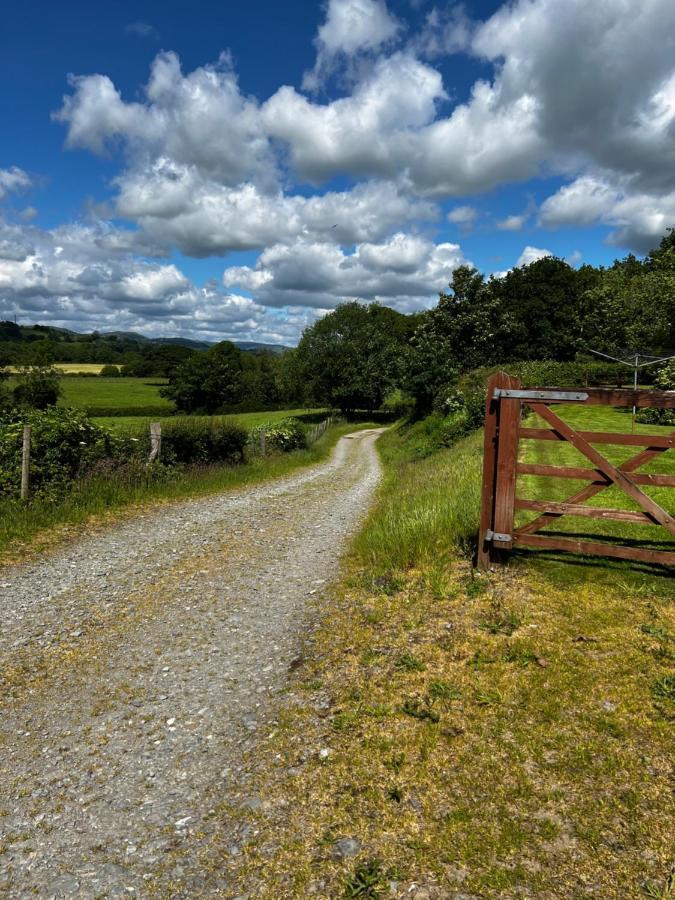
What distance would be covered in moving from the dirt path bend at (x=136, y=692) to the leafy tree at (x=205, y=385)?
7879 centimetres

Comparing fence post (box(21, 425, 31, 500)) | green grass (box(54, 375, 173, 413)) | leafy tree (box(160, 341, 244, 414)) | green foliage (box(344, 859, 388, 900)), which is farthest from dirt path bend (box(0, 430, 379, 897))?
leafy tree (box(160, 341, 244, 414))

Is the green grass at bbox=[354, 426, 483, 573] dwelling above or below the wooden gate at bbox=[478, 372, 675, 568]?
below

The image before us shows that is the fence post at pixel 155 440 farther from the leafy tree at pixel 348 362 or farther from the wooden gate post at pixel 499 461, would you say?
the leafy tree at pixel 348 362

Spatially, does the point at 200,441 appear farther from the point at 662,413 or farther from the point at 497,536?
the point at 662,413

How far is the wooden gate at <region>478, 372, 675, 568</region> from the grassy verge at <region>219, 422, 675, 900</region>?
0.49 metres

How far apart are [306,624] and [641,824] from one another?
4080 mm

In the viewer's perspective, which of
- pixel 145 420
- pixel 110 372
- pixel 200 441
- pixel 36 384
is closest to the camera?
pixel 200 441

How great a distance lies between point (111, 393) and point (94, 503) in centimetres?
8532

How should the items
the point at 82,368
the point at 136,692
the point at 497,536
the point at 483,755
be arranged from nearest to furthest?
the point at 483,755, the point at 136,692, the point at 497,536, the point at 82,368

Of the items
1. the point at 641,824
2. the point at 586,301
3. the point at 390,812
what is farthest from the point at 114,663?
the point at 586,301

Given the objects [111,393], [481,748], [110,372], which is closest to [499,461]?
[481,748]

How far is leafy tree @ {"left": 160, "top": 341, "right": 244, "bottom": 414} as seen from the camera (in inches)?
3376

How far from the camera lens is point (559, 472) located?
6234mm

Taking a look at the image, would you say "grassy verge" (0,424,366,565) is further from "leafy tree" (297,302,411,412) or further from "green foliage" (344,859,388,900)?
"leafy tree" (297,302,411,412)
